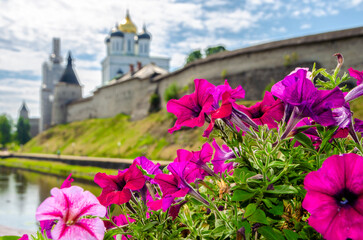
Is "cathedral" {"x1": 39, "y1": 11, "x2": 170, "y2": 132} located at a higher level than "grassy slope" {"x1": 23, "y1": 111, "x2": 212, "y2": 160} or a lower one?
higher

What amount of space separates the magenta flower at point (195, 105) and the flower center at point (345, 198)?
0.34 metres

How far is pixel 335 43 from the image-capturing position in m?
→ 15.8

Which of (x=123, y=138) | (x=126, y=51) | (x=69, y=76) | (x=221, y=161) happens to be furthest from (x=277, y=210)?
(x=126, y=51)

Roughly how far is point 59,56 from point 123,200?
256 ft

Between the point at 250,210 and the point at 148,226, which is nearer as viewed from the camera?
the point at 250,210

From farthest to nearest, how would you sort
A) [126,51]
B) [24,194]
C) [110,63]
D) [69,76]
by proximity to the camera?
1. [126,51]
2. [110,63]
3. [69,76]
4. [24,194]

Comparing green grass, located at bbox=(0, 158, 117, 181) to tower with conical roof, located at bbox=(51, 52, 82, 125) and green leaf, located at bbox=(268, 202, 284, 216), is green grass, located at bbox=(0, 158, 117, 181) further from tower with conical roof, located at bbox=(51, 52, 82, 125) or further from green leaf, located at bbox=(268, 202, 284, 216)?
green leaf, located at bbox=(268, 202, 284, 216)

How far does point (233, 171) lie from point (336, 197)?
0.77ft

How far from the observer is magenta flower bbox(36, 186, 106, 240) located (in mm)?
675

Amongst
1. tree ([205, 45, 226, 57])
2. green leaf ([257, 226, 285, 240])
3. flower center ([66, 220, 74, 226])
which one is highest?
tree ([205, 45, 226, 57])

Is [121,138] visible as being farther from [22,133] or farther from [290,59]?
[22,133]

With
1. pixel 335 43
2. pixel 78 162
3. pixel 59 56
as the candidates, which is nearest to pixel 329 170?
pixel 335 43

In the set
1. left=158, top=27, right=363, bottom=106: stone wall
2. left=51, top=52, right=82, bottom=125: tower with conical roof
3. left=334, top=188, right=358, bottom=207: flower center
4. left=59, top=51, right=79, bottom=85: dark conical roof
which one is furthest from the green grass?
left=59, top=51, right=79, bottom=85: dark conical roof

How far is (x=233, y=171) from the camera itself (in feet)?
2.68
